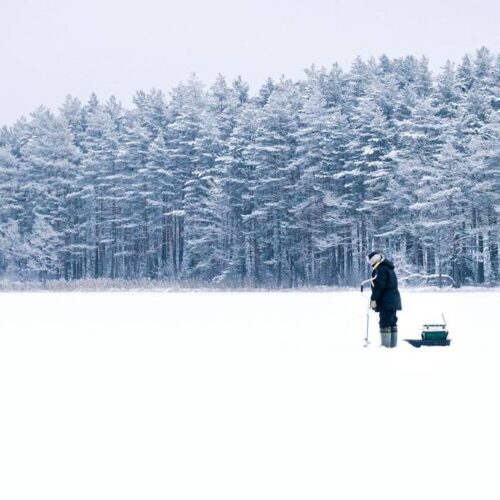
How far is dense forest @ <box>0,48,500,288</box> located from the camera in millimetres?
49812

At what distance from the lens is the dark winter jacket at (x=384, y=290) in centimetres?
1417
